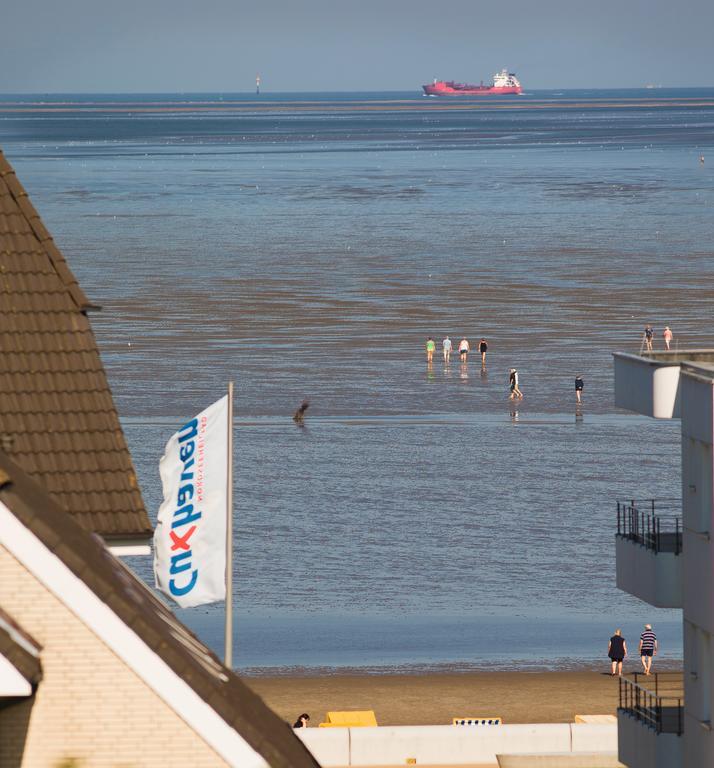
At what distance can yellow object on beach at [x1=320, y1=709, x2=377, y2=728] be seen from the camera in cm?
2831

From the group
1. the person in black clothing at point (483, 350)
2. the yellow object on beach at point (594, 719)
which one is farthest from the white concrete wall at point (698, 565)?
the person in black clothing at point (483, 350)

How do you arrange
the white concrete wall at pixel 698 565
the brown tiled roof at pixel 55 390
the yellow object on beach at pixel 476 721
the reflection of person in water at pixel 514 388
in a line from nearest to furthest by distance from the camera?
the brown tiled roof at pixel 55 390
the white concrete wall at pixel 698 565
the yellow object on beach at pixel 476 721
the reflection of person in water at pixel 514 388

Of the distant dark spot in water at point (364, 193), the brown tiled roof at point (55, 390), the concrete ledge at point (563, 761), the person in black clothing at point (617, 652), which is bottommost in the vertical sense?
the brown tiled roof at point (55, 390)

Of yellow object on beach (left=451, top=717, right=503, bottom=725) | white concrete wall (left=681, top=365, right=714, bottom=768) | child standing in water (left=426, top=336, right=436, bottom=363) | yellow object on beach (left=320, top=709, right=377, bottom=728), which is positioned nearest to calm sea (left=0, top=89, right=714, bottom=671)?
child standing in water (left=426, top=336, right=436, bottom=363)

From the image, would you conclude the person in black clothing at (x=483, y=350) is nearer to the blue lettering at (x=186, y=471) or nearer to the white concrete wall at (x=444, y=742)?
the white concrete wall at (x=444, y=742)

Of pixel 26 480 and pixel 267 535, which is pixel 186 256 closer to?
pixel 267 535

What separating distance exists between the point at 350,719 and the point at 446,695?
301 cm

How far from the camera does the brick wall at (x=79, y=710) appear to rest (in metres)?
7.90

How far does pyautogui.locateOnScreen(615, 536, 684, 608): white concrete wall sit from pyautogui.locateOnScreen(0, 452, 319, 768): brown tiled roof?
10.0 metres

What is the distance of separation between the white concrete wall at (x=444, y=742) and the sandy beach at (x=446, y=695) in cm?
253

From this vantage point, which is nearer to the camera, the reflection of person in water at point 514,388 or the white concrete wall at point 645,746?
the white concrete wall at point 645,746

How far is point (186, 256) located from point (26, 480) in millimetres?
103101

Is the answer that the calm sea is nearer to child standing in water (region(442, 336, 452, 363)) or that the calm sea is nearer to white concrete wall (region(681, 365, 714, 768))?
child standing in water (region(442, 336, 452, 363))

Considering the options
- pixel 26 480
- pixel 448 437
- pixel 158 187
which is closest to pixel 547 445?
pixel 448 437
